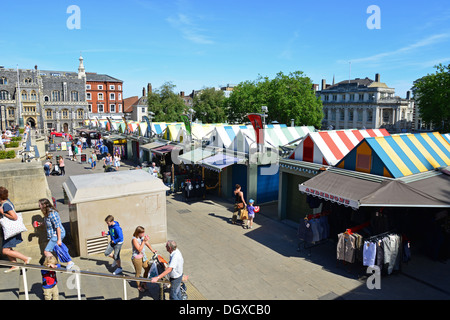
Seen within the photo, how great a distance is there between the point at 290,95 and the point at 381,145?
33.6 metres

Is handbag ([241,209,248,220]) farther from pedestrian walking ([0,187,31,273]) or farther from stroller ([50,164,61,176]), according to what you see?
stroller ([50,164,61,176])

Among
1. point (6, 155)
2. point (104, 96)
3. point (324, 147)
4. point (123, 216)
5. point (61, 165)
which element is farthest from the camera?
point (104, 96)

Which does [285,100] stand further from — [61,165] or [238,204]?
[238,204]

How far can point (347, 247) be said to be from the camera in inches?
328

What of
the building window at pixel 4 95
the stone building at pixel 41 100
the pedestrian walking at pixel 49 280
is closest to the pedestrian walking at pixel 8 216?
the pedestrian walking at pixel 49 280

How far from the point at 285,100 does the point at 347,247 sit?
3465 cm

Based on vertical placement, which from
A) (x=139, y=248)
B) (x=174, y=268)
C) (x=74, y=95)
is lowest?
(x=174, y=268)

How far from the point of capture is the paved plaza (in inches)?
293

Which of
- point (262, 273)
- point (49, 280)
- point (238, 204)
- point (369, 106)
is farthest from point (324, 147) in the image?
point (369, 106)

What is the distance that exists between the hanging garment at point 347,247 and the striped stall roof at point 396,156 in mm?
2352

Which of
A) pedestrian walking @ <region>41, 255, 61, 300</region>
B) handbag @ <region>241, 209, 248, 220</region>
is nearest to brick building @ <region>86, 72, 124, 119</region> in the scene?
handbag @ <region>241, 209, 248, 220</region>

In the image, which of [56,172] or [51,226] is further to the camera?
[56,172]
